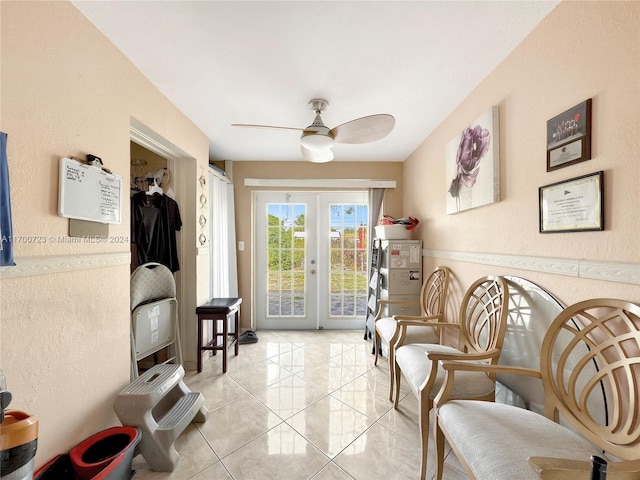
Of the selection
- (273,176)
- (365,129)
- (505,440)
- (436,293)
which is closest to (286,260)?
(273,176)

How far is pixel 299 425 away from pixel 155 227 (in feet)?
6.62

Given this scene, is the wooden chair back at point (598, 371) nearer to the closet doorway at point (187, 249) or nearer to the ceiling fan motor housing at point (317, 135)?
the ceiling fan motor housing at point (317, 135)

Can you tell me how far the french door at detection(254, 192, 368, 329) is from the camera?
356 centimetres

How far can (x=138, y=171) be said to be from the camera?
8.09 ft

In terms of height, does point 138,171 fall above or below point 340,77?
below

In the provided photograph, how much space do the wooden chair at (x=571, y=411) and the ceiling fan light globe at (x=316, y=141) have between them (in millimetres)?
1605

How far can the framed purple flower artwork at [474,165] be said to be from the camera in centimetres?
163

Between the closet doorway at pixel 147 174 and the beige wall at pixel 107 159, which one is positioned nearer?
the beige wall at pixel 107 159

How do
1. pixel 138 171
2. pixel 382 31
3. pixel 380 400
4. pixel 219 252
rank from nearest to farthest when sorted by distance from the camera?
pixel 382 31
pixel 380 400
pixel 138 171
pixel 219 252

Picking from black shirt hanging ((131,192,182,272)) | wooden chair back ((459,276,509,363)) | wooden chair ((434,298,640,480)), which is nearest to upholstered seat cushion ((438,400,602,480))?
wooden chair ((434,298,640,480))

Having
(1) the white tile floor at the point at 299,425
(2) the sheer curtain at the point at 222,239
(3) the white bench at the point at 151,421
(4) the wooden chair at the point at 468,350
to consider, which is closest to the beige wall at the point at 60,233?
(3) the white bench at the point at 151,421

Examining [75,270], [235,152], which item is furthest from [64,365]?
[235,152]

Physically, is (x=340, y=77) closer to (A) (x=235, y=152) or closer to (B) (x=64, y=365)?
(A) (x=235, y=152)

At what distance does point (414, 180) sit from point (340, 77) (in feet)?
5.97
